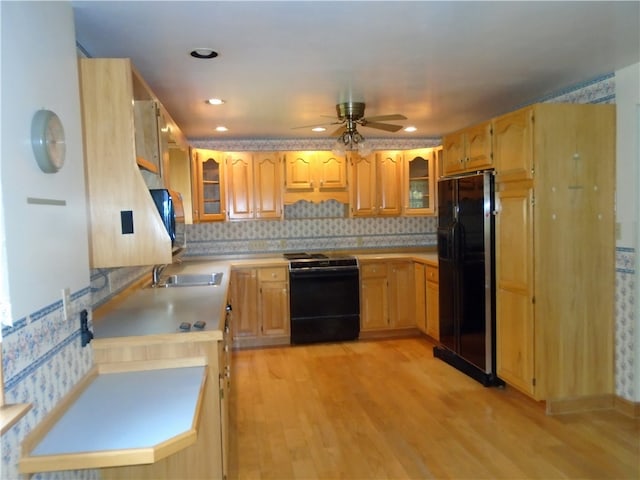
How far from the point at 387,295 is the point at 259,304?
140cm

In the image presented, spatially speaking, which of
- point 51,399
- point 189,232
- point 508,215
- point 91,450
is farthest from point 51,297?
point 189,232

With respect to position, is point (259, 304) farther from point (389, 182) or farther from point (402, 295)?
point (389, 182)

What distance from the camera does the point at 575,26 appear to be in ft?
7.46

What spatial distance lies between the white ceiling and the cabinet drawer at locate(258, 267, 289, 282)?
1727 millimetres

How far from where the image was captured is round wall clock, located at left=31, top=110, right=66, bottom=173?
1415mm

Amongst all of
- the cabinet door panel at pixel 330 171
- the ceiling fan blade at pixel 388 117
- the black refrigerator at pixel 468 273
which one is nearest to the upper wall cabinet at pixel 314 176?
the cabinet door panel at pixel 330 171

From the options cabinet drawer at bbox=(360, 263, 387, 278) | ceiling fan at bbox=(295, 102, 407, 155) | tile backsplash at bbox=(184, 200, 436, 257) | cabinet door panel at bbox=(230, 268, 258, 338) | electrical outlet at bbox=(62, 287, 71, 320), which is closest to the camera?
electrical outlet at bbox=(62, 287, 71, 320)

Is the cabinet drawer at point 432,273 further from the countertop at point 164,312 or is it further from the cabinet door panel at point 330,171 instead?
the countertop at point 164,312

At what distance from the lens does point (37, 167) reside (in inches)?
56.6

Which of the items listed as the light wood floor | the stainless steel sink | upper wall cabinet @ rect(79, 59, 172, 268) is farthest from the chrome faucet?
upper wall cabinet @ rect(79, 59, 172, 268)

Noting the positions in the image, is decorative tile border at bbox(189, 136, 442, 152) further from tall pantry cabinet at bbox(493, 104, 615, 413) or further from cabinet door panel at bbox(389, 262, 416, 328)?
tall pantry cabinet at bbox(493, 104, 615, 413)

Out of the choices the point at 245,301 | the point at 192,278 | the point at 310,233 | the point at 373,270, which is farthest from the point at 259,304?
the point at 373,270

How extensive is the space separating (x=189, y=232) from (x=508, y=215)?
11.5ft

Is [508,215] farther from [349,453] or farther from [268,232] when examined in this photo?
[268,232]
